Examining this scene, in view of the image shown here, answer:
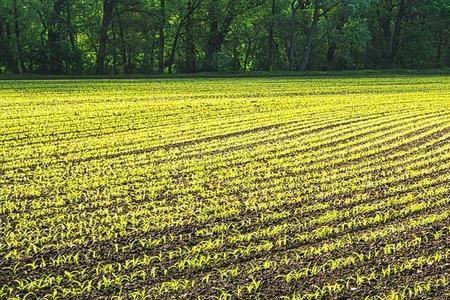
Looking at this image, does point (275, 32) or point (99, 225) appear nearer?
point (99, 225)

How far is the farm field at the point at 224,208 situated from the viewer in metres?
6.95

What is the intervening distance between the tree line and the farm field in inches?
1159

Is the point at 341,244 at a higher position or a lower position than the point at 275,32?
lower

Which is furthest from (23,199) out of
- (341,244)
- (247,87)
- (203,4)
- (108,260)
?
(203,4)

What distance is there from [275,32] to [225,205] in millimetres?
45643

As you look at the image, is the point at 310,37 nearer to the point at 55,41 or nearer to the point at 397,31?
the point at 397,31

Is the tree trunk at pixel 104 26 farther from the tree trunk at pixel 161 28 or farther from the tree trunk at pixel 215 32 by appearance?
the tree trunk at pixel 215 32

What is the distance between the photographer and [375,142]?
15.7 meters

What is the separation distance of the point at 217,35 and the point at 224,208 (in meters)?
44.4

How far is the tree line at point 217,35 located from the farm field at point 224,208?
2944 centimetres

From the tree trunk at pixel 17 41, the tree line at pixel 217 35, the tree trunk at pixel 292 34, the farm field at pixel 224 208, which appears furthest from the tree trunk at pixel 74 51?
the farm field at pixel 224 208

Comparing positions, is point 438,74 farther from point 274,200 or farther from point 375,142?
point 274,200

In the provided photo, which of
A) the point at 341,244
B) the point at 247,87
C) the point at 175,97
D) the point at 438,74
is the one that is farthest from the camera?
the point at 438,74

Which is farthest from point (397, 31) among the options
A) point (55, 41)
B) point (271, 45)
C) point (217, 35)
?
point (55, 41)
